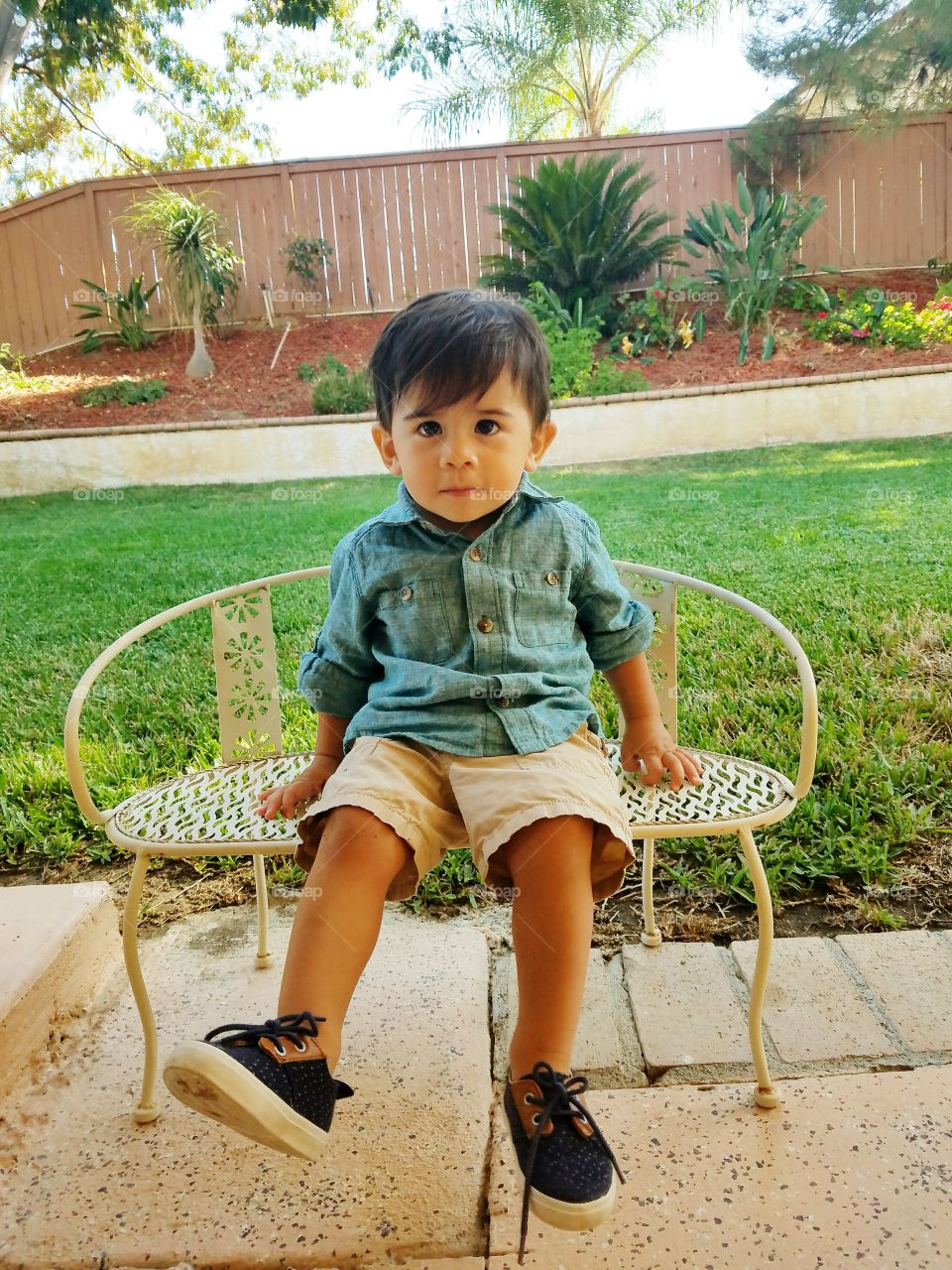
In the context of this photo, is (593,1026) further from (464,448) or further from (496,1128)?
(464,448)

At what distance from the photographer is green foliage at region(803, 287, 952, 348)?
4555 mm

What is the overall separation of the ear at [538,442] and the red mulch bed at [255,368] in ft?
10.0

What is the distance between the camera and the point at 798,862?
1.61 m

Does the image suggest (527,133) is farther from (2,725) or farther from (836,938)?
(836,938)

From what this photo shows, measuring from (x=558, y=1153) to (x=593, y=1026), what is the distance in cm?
46

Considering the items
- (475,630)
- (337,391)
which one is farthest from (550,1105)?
(337,391)

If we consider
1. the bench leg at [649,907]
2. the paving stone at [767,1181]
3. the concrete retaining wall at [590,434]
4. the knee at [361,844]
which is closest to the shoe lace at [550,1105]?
the paving stone at [767,1181]

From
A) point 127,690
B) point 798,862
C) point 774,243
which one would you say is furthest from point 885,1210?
point 774,243

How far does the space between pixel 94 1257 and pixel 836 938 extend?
3.37 ft

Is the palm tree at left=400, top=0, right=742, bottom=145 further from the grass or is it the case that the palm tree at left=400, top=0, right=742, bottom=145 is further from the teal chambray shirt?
the teal chambray shirt

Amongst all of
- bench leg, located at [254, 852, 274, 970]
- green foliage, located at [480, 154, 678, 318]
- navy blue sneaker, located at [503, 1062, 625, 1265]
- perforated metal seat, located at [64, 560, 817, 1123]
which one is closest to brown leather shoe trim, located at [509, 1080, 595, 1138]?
navy blue sneaker, located at [503, 1062, 625, 1265]

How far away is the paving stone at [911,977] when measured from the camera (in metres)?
1.23

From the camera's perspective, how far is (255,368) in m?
4.39

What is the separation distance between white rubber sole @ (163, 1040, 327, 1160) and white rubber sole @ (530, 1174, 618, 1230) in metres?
0.20
